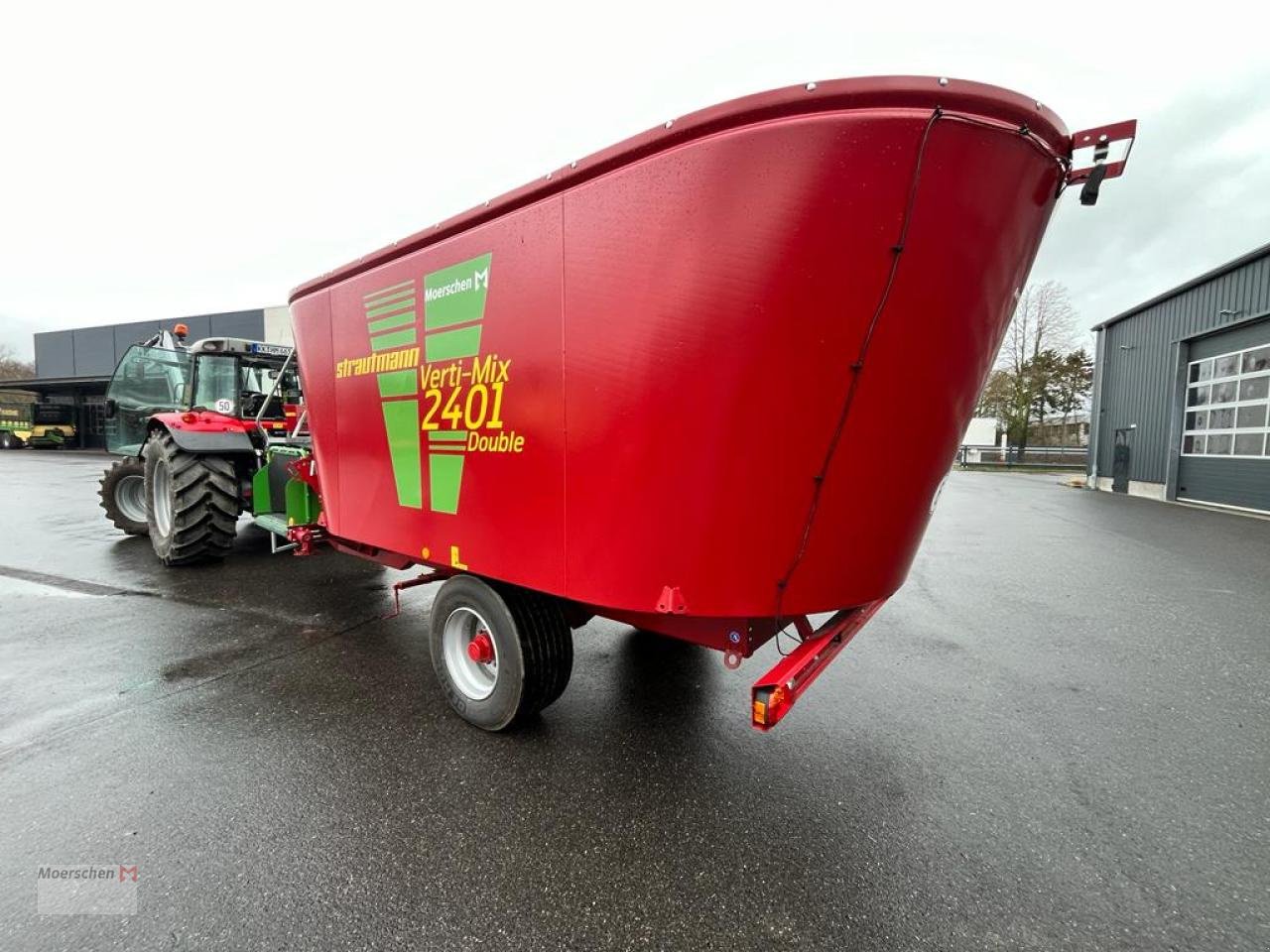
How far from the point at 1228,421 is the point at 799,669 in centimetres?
1545

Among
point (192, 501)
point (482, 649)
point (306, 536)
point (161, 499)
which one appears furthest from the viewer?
point (161, 499)

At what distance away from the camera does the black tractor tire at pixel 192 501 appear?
586 cm

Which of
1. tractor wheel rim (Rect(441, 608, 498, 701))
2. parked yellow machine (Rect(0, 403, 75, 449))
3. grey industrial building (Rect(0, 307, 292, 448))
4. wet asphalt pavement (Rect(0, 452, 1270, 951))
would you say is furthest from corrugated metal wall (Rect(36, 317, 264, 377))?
tractor wheel rim (Rect(441, 608, 498, 701))

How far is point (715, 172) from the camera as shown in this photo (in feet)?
6.01

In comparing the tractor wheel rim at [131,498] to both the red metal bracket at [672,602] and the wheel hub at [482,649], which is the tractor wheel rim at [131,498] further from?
the red metal bracket at [672,602]

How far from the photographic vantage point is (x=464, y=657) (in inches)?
126

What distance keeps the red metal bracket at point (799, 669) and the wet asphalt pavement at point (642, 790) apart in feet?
1.98

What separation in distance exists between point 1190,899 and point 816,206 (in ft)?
8.63

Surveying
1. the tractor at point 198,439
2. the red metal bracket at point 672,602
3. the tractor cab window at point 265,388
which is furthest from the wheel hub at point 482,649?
the tractor cab window at point 265,388

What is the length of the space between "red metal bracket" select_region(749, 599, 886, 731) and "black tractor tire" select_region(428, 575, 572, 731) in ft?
3.35

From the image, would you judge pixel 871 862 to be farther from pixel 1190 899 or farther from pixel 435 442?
pixel 435 442

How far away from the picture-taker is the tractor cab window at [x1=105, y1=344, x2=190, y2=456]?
273 inches

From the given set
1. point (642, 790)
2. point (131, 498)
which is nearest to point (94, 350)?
point (131, 498)

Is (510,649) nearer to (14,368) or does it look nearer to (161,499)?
(161,499)
